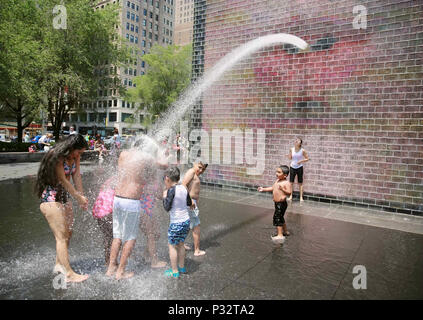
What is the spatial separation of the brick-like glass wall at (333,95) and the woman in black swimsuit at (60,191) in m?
7.37

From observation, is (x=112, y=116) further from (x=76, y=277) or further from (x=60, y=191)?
(x=76, y=277)

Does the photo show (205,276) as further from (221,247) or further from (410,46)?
(410,46)

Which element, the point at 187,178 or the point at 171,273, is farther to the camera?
the point at 187,178

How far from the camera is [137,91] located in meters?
37.2

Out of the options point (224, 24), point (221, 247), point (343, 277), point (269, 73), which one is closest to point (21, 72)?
point (224, 24)

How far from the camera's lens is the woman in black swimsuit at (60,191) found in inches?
135

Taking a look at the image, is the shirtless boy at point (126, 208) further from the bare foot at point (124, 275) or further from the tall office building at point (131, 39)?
the tall office building at point (131, 39)

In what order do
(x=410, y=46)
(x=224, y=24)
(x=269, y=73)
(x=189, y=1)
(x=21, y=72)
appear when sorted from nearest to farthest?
(x=410, y=46) < (x=269, y=73) < (x=224, y=24) < (x=21, y=72) < (x=189, y=1)

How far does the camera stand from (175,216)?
3717 millimetres

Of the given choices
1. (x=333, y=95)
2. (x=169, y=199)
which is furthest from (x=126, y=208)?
(x=333, y=95)

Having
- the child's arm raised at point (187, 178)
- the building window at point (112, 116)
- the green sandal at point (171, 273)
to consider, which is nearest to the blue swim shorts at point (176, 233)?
the green sandal at point (171, 273)

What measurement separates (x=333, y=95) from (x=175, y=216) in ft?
23.3

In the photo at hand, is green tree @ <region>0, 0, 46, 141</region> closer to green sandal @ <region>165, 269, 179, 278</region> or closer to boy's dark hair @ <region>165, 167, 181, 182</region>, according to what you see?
boy's dark hair @ <region>165, 167, 181, 182</region>

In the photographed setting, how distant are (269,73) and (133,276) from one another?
27.0ft
